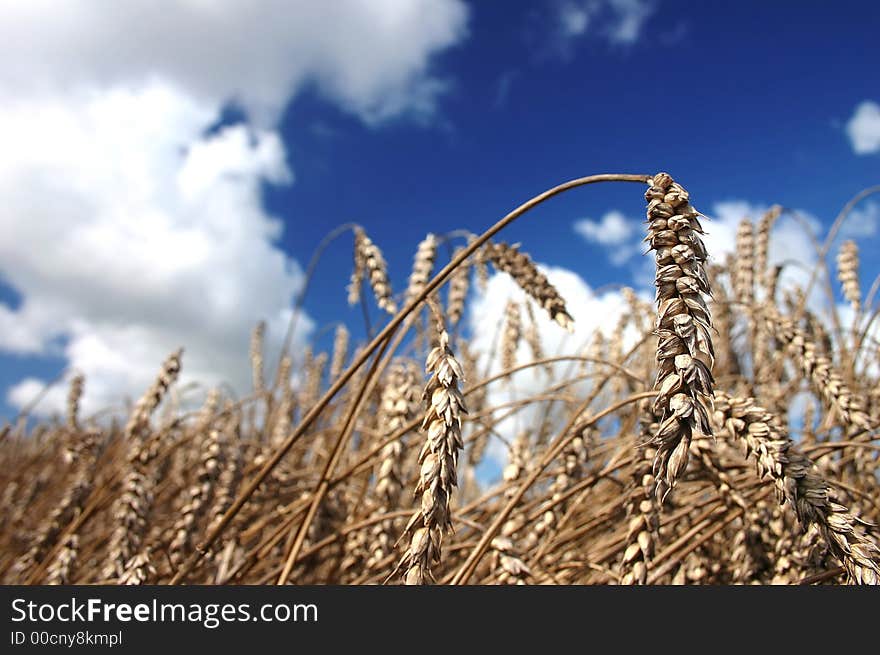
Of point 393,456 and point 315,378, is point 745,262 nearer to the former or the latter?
point 393,456

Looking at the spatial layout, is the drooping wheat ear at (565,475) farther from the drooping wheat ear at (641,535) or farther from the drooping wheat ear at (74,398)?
the drooping wheat ear at (74,398)

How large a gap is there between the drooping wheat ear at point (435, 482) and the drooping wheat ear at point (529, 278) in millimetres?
617

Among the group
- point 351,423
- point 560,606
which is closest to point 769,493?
point 560,606

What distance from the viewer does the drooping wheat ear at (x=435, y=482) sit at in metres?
0.73

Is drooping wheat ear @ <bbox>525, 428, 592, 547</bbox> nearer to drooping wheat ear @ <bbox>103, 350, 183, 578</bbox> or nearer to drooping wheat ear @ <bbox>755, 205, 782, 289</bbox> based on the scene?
drooping wheat ear @ <bbox>103, 350, 183, 578</bbox>

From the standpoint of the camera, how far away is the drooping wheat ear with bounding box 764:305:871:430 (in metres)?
1.37

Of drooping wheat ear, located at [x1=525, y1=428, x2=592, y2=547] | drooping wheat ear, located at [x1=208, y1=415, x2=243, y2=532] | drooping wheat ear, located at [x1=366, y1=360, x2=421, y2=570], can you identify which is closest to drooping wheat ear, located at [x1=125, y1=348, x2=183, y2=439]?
drooping wheat ear, located at [x1=208, y1=415, x2=243, y2=532]

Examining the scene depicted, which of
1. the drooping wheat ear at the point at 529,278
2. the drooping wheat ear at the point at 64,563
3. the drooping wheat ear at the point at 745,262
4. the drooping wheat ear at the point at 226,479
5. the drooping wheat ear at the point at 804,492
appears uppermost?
the drooping wheat ear at the point at 745,262

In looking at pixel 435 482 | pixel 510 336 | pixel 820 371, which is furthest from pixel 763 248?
pixel 435 482

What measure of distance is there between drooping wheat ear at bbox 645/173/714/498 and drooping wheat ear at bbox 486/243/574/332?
2.00ft

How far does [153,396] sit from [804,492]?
175cm

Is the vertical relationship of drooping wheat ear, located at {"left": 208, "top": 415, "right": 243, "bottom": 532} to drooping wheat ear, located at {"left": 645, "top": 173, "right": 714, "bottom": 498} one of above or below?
above

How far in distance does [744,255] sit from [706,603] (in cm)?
276

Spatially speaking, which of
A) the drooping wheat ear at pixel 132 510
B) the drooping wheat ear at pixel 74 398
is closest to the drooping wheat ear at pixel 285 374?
the drooping wheat ear at pixel 74 398
